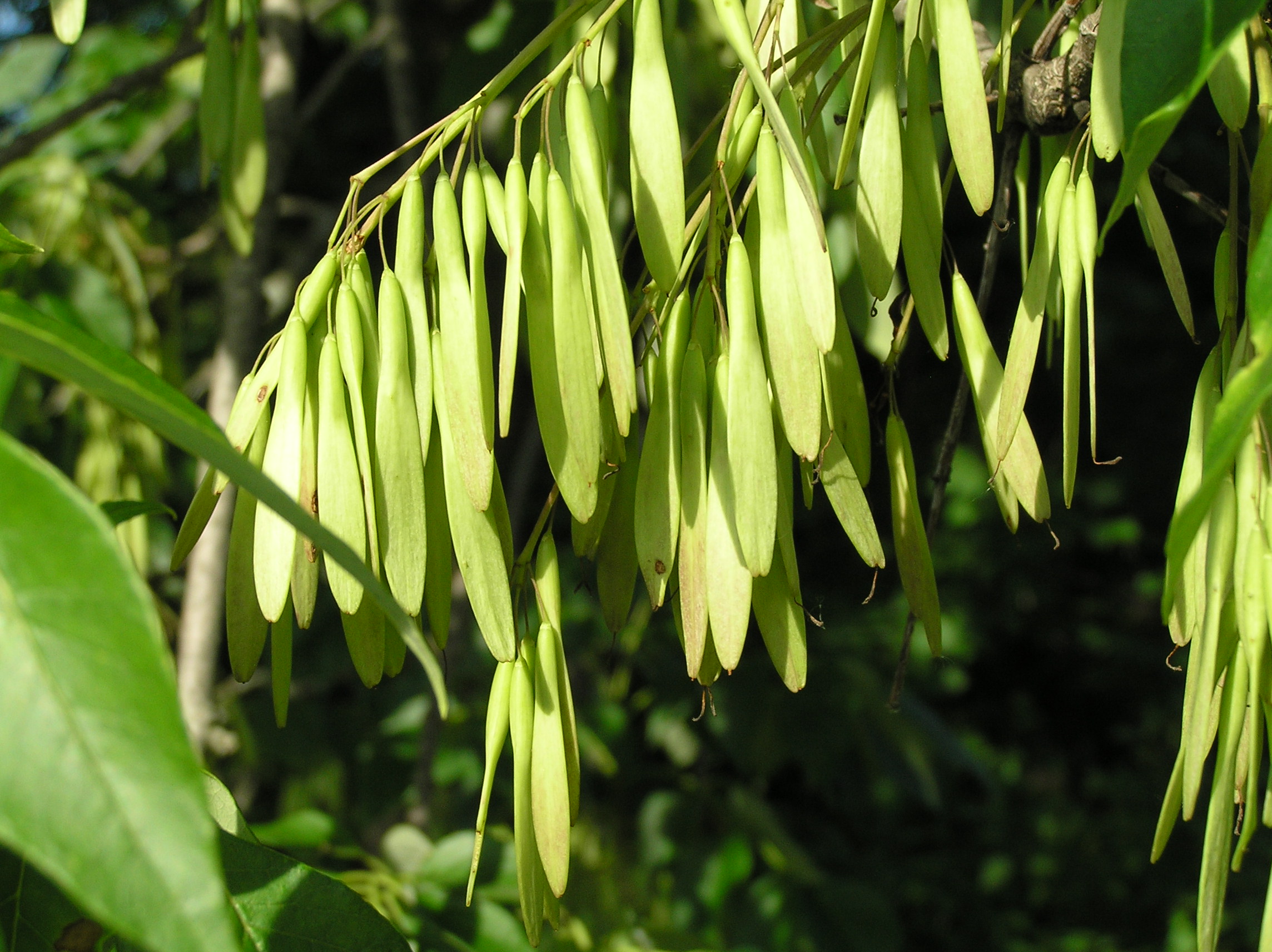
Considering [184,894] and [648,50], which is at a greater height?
[648,50]

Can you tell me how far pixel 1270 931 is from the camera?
14.2 inches

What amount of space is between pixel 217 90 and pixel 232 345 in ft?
1.11

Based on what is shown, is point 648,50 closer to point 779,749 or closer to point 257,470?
point 257,470

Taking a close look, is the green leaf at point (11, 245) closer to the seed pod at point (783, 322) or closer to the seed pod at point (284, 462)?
the seed pod at point (284, 462)

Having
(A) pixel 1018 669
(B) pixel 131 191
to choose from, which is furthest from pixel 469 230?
(A) pixel 1018 669

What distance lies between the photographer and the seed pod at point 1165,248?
0.41 meters

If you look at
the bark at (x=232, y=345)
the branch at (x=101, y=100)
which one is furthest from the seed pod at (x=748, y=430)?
the branch at (x=101, y=100)

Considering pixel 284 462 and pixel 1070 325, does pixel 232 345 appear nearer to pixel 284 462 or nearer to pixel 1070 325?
pixel 284 462

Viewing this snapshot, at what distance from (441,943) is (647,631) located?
3.38ft

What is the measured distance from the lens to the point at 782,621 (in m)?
0.42

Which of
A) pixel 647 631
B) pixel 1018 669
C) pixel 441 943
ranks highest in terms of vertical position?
pixel 441 943

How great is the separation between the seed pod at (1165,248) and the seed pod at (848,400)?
4.8 inches

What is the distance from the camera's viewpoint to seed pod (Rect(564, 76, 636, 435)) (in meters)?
0.38

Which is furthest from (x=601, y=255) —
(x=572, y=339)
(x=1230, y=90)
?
(x=1230, y=90)
